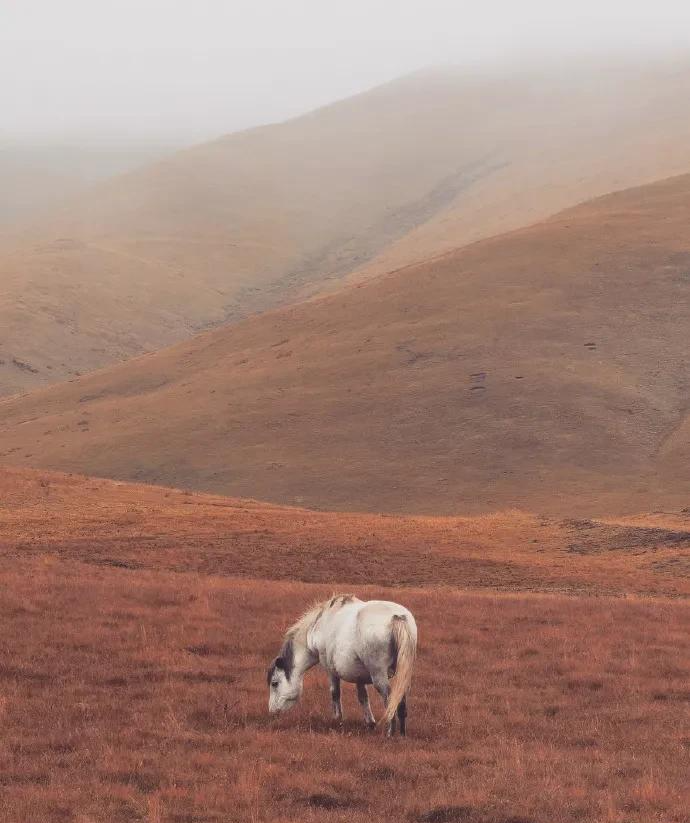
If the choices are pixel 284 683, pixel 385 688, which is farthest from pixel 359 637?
pixel 284 683

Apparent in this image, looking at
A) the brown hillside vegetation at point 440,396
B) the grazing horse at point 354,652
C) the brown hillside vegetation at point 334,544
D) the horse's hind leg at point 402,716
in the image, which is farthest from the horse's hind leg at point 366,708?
the brown hillside vegetation at point 440,396

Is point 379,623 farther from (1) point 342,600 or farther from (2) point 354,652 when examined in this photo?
(1) point 342,600

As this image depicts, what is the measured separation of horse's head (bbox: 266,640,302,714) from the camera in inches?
616

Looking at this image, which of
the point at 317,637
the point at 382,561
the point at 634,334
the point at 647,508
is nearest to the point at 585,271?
the point at 634,334

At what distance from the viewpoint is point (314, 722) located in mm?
15562

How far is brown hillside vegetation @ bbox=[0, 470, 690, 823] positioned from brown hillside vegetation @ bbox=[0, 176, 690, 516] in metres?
48.4

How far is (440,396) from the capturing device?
9950 cm

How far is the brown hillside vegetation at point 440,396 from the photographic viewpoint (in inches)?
3305

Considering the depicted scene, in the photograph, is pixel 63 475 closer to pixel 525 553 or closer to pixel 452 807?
pixel 525 553

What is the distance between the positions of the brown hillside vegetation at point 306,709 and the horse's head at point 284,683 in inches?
13.8

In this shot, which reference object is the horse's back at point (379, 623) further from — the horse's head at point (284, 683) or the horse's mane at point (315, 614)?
the horse's head at point (284, 683)

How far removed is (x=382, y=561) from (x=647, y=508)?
128 feet

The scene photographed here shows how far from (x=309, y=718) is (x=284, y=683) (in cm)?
62

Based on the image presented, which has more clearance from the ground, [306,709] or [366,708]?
[366,708]
